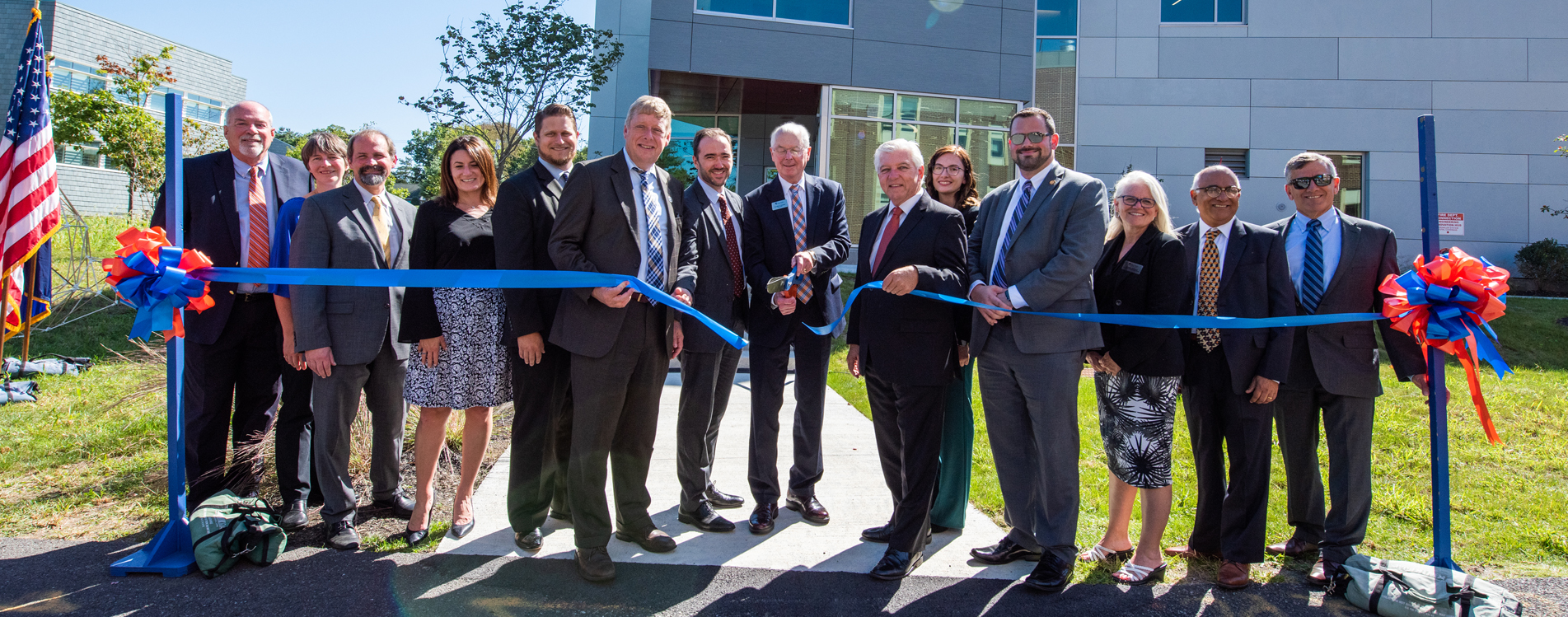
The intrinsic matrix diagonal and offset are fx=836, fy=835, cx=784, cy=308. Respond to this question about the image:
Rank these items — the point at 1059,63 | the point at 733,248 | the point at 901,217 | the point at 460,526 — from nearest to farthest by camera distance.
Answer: the point at 901,217 < the point at 460,526 < the point at 733,248 < the point at 1059,63

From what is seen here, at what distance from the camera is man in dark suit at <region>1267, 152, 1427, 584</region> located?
154 inches

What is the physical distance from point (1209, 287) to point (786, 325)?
212cm

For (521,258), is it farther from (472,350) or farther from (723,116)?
(723,116)

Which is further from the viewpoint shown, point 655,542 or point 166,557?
point 655,542

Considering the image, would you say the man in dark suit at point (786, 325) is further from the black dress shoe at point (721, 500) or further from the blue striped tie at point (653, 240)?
the blue striped tie at point (653, 240)

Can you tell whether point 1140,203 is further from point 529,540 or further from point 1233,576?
point 529,540

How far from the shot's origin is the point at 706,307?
4.32m

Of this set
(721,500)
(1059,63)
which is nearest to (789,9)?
(1059,63)

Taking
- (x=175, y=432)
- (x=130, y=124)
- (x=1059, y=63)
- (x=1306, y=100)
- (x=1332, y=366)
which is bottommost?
(x=175, y=432)

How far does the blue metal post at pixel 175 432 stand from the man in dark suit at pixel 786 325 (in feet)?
8.72

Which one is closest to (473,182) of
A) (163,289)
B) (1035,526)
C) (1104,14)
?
(163,289)

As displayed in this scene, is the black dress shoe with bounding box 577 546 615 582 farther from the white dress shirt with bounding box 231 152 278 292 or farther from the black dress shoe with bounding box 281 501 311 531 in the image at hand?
the white dress shirt with bounding box 231 152 278 292

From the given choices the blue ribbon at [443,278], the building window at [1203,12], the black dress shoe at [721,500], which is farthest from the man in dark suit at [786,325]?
the building window at [1203,12]

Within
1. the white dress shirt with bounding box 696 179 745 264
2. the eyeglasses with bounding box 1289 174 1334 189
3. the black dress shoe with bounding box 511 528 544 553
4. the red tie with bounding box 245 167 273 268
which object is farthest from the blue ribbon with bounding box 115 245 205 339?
the eyeglasses with bounding box 1289 174 1334 189
